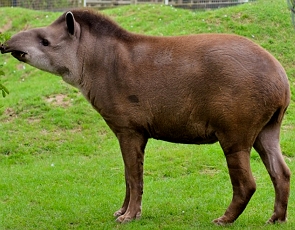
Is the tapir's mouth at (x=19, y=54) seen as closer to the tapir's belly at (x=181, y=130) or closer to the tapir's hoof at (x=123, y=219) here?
the tapir's belly at (x=181, y=130)

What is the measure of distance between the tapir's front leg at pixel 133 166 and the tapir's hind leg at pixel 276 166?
143 cm

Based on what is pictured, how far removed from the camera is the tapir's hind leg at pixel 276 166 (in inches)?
269

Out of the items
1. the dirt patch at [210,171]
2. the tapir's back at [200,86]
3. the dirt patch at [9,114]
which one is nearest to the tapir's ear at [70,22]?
the tapir's back at [200,86]

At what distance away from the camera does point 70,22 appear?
23.9 feet

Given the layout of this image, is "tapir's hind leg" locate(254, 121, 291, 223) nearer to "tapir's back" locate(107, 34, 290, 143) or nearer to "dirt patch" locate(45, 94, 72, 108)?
"tapir's back" locate(107, 34, 290, 143)

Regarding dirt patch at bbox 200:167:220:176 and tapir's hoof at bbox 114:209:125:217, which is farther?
dirt patch at bbox 200:167:220:176

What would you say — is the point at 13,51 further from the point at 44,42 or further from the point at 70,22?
the point at 70,22

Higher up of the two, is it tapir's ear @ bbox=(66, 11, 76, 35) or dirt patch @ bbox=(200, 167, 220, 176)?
tapir's ear @ bbox=(66, 11, 76, 35)

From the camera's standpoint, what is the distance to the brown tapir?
21.5 ft

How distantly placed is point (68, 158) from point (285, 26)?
8.32m

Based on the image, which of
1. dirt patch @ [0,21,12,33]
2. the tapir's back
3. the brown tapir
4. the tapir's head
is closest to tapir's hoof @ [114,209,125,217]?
the brown tapir

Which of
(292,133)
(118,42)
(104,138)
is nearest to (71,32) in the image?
(118,42)

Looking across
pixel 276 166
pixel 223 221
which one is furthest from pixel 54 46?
pixel 276 166

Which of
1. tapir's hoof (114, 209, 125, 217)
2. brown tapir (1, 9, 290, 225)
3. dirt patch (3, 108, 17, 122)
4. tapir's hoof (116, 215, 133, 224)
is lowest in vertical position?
dirt patch (3, 108, 17, 122)
